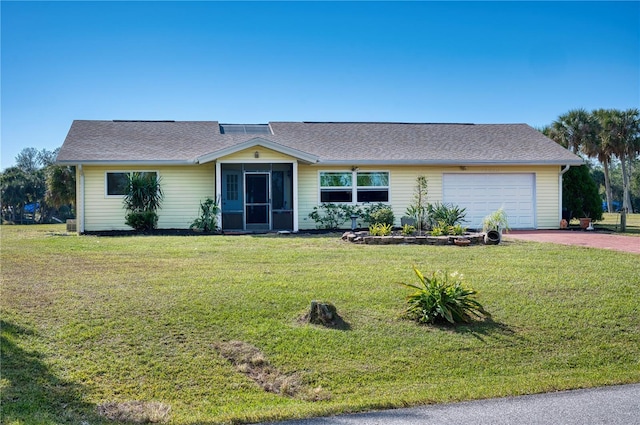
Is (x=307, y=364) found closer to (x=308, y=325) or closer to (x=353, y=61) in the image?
(x=308, y=325)

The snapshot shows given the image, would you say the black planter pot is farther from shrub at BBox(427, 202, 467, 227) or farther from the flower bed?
shrub at BBox(427, 202, 467, 227)

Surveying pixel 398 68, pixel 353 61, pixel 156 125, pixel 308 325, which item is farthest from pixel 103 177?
pixel 308 325

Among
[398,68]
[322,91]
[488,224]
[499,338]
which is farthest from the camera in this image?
[322,91]

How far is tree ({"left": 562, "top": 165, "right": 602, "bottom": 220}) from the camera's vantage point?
71.3ft

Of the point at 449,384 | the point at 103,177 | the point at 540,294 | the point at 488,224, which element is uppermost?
the point at 103,177

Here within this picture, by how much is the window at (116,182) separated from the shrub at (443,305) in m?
14.1

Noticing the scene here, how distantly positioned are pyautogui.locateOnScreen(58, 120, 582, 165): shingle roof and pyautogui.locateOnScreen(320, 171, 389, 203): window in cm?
66

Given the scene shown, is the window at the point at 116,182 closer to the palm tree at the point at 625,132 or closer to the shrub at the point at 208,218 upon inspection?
the shrub at the point at 208,218

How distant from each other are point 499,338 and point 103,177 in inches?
622

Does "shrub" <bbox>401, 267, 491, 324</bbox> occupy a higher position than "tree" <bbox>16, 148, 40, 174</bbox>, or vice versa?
"tree" <bbox>16, 148, 40, 174</bbox>

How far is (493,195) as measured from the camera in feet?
68.8

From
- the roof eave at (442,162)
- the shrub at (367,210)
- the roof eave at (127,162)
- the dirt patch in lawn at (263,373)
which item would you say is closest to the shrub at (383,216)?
the shrub at (367,210)

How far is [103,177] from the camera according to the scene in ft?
62.5

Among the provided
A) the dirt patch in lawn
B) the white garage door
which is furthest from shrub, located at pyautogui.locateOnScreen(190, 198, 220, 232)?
the dirt patch in lawn
